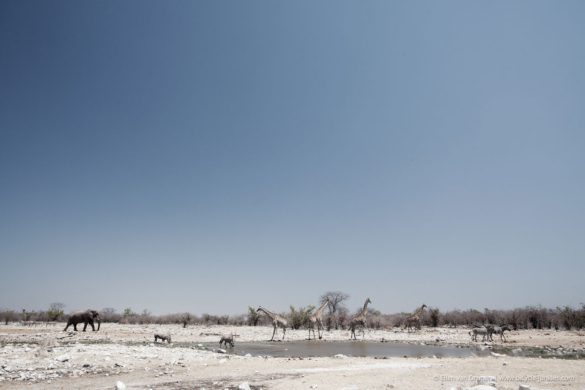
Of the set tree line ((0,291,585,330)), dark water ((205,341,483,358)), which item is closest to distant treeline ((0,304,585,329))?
tree line ((0,291,585,330))

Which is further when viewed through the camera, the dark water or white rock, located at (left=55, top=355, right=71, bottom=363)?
the dark water

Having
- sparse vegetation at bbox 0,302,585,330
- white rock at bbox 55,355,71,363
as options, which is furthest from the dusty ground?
sparse vegetation at bbox 0,302,585,330

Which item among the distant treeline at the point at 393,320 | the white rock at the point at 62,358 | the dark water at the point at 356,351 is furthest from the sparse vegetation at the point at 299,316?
the white rock at the point at 62,358

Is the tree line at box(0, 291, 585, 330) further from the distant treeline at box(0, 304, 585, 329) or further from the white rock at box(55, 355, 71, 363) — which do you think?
the white rock at box(55, 355, 71, 363)

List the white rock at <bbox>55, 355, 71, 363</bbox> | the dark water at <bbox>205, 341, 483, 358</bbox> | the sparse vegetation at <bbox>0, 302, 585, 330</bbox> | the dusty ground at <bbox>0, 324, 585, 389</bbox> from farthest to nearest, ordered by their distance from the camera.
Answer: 1. the sparse vegetation at <bbox>0, 302, 585, 330</bbox>
2. the dark water at <bbox>205, 341, 483, 358</bbox>
3. the white rock at <bbox>55, 355, 71, 363</bbox>
4. the dusty ground at <bbox>0, 324, 585, 389</bbox>

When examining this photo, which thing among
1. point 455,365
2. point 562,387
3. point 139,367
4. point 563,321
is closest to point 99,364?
point 139,367

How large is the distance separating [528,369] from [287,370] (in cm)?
834

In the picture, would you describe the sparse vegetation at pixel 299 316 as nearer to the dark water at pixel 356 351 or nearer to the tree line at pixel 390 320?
the tree line at pixel 390 320

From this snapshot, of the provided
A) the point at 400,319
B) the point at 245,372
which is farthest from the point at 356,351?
the point at 400,319

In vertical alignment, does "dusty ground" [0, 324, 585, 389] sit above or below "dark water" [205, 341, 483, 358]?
above

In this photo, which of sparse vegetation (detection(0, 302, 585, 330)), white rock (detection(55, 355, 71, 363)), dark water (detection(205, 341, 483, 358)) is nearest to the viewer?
white rock (detection(55, 355, 71, 363))

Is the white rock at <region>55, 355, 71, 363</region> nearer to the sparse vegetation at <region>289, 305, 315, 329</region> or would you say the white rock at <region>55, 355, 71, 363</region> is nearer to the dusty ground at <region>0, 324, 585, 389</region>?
the dusty ground at <region>0, 324, 585, 389</region>

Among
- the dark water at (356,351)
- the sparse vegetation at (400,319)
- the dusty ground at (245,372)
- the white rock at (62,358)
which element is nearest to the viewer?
the dusty ground at (245,372)

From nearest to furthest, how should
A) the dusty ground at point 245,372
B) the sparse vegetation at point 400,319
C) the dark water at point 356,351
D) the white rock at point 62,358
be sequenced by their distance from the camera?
the dusty ground at point 245,372
the white rock at point 62,358
the dark water at point 356,351
the sparse vegetation at point 400,319
